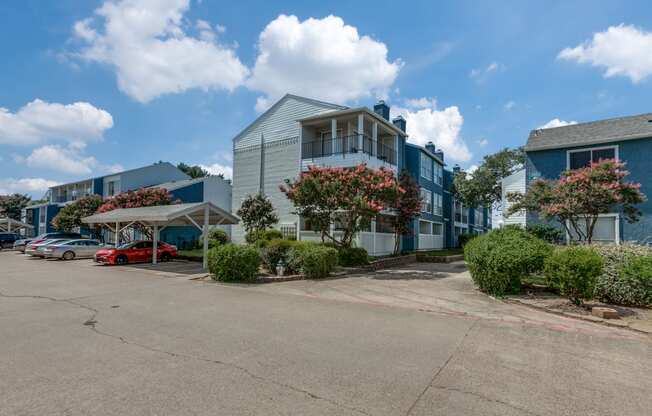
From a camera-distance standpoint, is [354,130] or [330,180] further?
[354,130]

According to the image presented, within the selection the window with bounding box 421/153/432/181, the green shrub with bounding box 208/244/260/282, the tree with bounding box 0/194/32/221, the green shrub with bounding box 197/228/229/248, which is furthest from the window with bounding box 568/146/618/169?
the tree with bounding box 0/194/32/221

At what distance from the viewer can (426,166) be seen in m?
31.1

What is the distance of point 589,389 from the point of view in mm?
4613

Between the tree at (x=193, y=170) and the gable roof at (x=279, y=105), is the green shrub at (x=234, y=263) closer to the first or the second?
the gable roof at (x=279, y=105)

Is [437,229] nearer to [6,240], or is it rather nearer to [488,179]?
[488,179]

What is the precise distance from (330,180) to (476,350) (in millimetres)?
11596

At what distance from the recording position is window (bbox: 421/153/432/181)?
30.1 m

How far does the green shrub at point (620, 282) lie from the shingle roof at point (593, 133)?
37.8ft

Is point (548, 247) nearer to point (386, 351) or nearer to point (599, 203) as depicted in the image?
point (599, 203)

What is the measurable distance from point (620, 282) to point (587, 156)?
12.9m

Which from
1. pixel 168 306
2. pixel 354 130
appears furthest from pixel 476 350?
pixel 354 130

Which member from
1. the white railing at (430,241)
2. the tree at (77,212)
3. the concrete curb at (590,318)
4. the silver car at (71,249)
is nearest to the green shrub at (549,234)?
the white railing at (430,241)

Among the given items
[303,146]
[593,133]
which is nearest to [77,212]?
[303,146]

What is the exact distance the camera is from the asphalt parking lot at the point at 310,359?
13.4 ft
